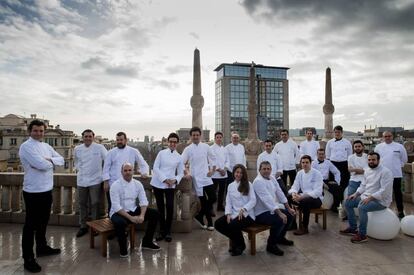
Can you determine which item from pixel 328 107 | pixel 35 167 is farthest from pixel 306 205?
pixel 328 107

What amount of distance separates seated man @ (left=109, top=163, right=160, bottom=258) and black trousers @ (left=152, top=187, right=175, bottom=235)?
46 centimetres

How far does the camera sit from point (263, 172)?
523 cm

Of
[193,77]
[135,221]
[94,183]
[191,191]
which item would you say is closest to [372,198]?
[191,191]

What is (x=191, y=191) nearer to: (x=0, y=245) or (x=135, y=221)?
(x=135, y=221)

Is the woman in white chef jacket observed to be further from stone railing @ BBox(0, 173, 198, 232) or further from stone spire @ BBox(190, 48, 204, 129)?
stone spire @ BBox(190, 48, 204, 129)

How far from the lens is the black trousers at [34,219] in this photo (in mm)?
4477

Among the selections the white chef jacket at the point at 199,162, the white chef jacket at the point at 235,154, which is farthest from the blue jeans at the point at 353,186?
the white chef jacket at the point at 199,162

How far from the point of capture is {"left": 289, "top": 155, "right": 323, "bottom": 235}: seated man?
19.3ft

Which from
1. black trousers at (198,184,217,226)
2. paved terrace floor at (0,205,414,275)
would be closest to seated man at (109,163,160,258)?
paved terrace floor at (0,205,414,275)

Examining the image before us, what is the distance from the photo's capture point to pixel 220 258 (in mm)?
4734

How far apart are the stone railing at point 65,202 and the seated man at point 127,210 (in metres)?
0.98

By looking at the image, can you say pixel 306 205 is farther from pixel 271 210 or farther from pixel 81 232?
pixel 81 232

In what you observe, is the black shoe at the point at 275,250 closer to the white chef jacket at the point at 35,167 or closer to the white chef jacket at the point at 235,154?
the white chef jacket at the point at 235,154

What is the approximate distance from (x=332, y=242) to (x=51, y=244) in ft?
16.5
